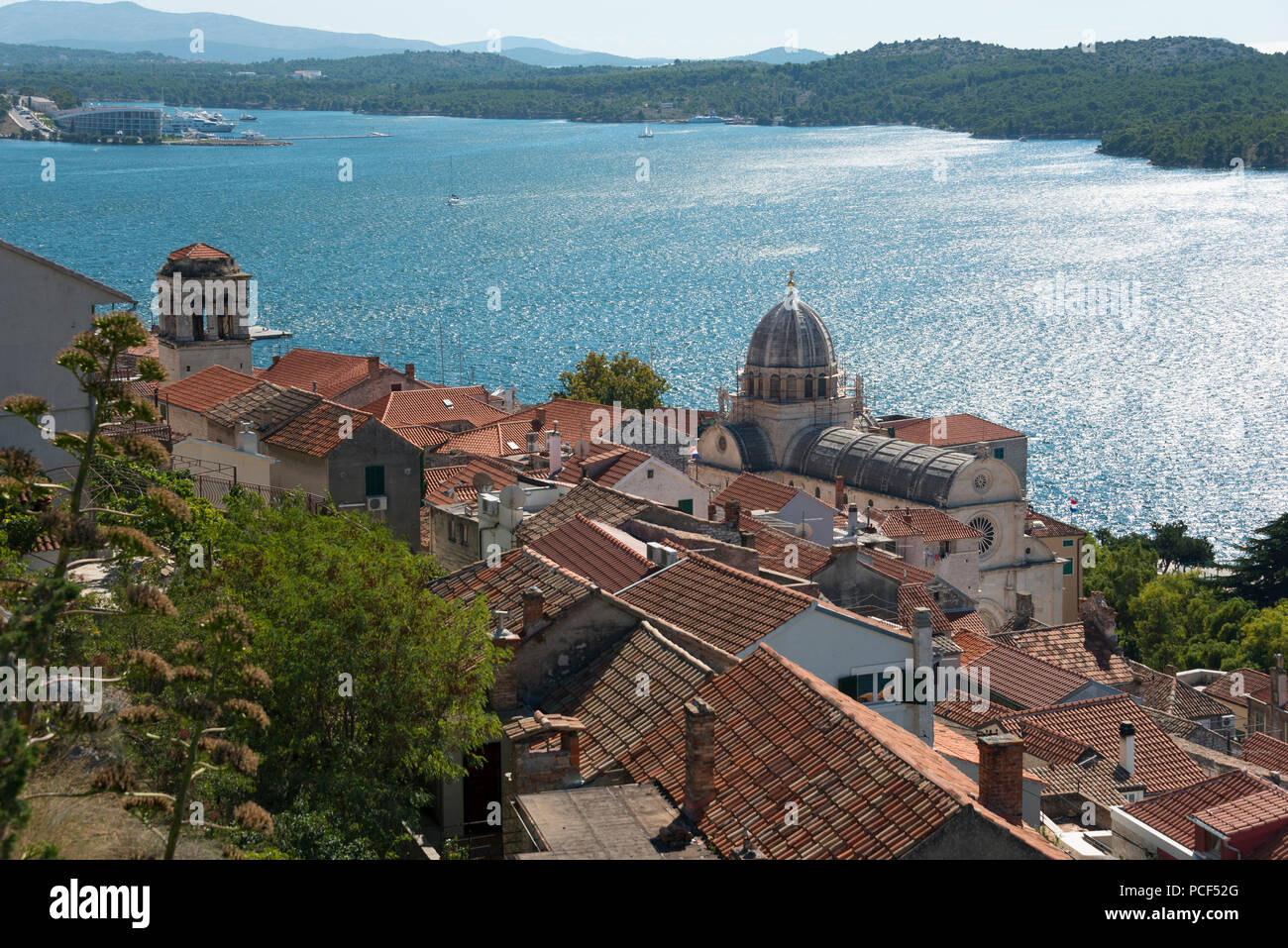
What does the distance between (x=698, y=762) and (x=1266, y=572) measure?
6465cm

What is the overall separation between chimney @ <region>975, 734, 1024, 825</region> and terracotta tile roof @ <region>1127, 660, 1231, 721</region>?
96.9ft

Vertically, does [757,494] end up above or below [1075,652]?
A: above

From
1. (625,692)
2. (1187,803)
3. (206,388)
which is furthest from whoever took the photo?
(206,388)

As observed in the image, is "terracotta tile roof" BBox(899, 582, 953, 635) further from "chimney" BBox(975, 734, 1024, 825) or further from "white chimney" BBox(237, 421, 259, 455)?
"chimney" BBox(975, 734, 1024, 825)

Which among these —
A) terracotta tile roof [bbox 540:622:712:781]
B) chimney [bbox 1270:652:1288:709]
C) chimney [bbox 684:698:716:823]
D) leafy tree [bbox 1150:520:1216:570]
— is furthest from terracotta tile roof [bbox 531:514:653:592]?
leafy tree [bbox 1150:520:1216:570]

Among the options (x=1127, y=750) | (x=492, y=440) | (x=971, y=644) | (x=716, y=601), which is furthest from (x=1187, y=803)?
(x=492, y=440)

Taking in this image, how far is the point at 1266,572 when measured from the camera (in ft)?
244

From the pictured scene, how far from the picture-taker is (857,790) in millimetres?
15844

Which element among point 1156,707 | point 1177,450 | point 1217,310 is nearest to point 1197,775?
point 1156,707

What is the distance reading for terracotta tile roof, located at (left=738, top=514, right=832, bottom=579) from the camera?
3281cm

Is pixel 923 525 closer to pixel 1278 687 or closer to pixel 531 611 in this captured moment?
pixel 1278 687

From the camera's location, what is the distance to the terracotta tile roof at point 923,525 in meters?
56.4

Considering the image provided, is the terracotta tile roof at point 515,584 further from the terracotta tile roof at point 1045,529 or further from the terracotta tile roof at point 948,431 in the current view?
the terracotta tile roof at point 948,431
